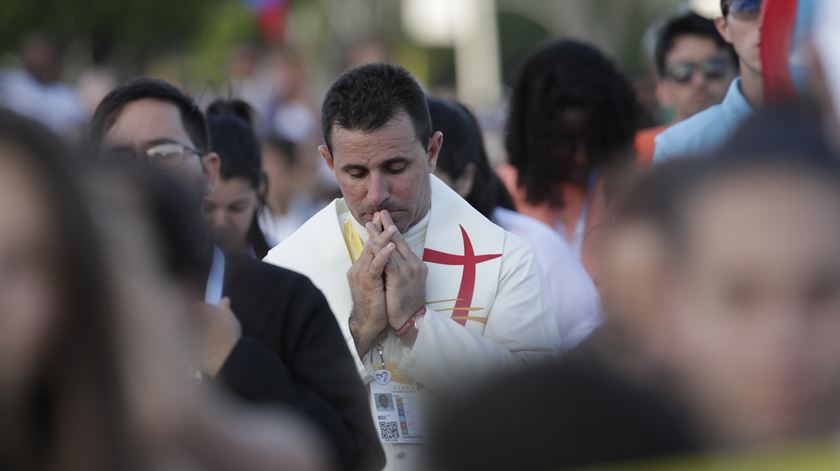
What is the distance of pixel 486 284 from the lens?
4.44 m

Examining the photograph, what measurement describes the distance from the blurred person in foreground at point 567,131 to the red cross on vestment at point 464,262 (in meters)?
1.95

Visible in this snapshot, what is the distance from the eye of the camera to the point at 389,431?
14.0 feet

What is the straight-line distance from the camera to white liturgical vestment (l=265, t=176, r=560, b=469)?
4199 mm

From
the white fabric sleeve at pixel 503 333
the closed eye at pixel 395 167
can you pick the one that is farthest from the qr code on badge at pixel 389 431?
the closed eye at pixel 395 167

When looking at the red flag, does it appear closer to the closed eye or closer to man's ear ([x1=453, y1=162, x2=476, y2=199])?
the closed eye

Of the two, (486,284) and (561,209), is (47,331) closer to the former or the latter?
(486,284)

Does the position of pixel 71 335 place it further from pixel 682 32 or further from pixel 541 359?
pixel 682 32

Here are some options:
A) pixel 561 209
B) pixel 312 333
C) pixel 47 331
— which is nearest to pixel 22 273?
pixel 47 331

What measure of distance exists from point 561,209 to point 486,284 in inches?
82.3

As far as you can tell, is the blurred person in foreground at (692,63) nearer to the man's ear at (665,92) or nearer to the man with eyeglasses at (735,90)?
the man's ear at (665,92)

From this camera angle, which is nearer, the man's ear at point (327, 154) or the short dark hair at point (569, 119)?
the man's ear at point (327, 154)

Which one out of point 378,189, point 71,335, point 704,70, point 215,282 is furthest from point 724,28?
point 71,335

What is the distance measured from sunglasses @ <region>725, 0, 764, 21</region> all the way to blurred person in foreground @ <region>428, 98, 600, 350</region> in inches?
39.7

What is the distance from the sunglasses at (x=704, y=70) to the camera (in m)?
7.05
